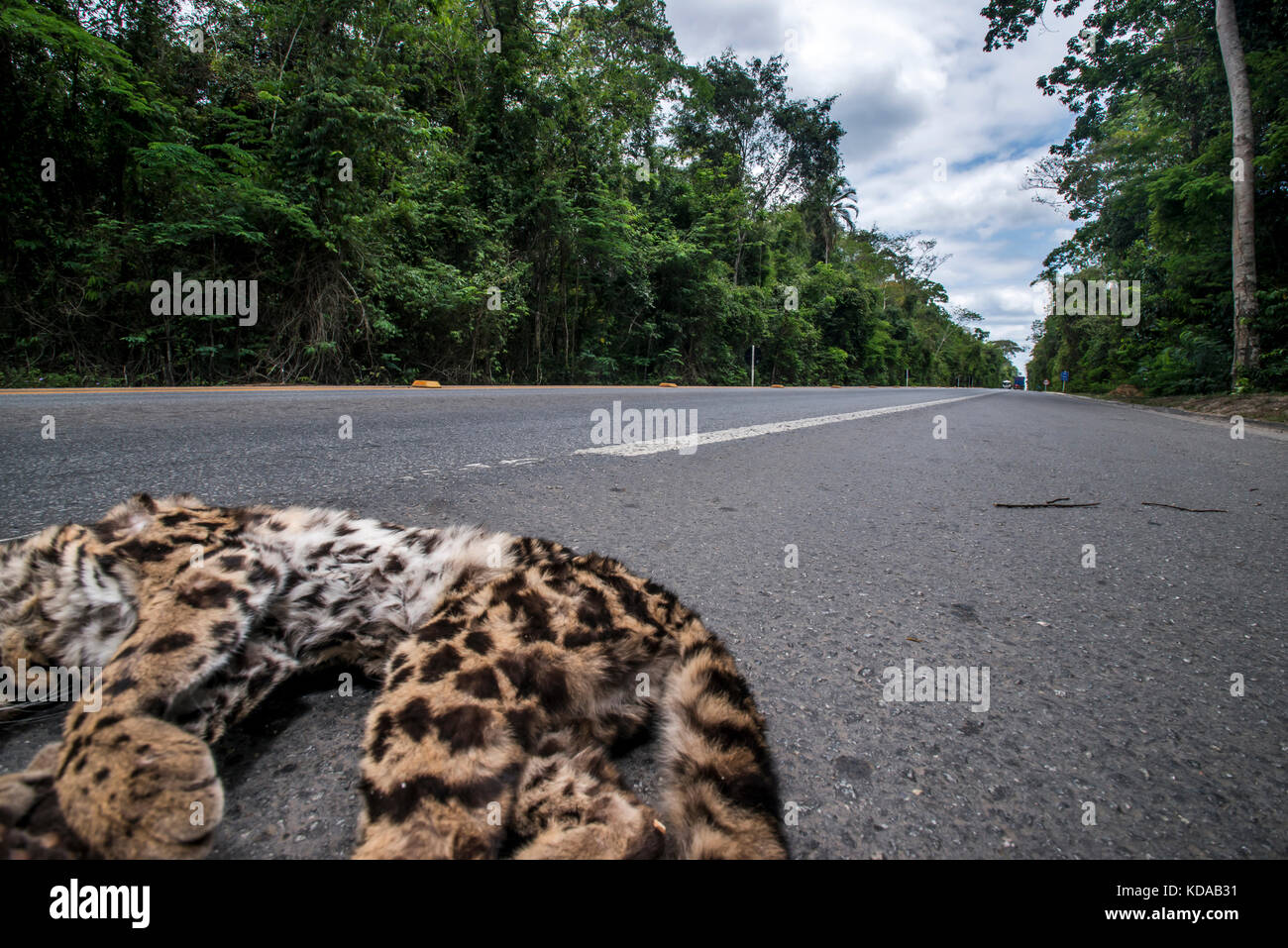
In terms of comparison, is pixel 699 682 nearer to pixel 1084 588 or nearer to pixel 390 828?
pixel 390 828

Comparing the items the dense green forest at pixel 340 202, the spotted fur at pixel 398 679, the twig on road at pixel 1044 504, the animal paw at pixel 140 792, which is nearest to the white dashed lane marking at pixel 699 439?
the twig on road at pixel 1044 504

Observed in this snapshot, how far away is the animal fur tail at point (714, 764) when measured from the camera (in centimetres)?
94

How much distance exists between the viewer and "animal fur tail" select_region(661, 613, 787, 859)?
0.94 m

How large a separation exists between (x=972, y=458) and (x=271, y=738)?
17.5ft

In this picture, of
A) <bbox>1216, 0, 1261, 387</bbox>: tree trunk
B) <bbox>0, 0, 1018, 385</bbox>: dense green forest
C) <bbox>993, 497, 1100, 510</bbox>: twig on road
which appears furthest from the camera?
<bbox>1216, 0, 1261, 387</bbox>: tree trunk

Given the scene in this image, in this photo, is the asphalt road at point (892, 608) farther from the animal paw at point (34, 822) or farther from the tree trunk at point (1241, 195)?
the tree trunk at point (1241, 195)

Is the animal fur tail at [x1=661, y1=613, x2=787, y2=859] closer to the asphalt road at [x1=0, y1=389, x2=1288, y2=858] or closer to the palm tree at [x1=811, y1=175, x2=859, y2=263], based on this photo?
the asphalt road at [x1=0, y1=389, x2=1288, y2=858]

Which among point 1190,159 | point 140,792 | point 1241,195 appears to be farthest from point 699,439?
point 1190,159

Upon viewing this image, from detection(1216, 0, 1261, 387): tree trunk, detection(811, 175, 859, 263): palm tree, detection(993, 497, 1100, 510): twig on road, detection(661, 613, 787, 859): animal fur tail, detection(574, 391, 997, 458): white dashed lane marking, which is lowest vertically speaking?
detection(661, 613, 787, 859): animal fur tail

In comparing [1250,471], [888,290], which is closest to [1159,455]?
[1250,471]

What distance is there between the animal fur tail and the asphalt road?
58mm

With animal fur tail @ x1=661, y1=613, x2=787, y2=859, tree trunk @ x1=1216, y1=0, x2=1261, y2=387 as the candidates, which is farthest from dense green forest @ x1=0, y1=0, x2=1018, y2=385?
tree trunk @ x1=1216, y1=0, x2=1261, y2=387

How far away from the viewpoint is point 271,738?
120cm

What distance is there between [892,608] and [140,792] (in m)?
1.79
